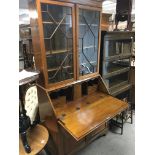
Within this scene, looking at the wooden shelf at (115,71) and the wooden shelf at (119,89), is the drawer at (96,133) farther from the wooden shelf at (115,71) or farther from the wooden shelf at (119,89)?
the wooden shelf at (115,71)

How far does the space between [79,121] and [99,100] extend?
1.73 ft

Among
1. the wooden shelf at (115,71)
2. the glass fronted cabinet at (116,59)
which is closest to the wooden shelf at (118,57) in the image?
the glass fronted cabinet at (116,59)

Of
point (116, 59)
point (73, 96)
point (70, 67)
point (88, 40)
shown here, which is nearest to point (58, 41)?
point (70, 67)

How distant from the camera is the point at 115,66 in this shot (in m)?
2.81

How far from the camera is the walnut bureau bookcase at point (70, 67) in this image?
1.57 m

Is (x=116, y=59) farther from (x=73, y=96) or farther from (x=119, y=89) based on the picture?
(x=73, y=96)

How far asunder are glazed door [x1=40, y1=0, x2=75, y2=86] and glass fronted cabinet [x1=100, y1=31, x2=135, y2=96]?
60 centimetres

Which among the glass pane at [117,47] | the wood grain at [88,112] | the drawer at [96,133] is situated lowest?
the drawer at [96,133]

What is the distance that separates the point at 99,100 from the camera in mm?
2078

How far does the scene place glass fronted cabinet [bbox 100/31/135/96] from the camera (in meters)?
2.29

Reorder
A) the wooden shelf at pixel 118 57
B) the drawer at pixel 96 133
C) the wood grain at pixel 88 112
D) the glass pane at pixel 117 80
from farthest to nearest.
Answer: the glass pane at pixel 117 80, the wooden shelf at pixel 118 57, the drawer at pixel 96 133, the wood grain at pixel 88 112

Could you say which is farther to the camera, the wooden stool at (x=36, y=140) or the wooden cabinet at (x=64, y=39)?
the wooden cabinet at (x=64, y=39)
